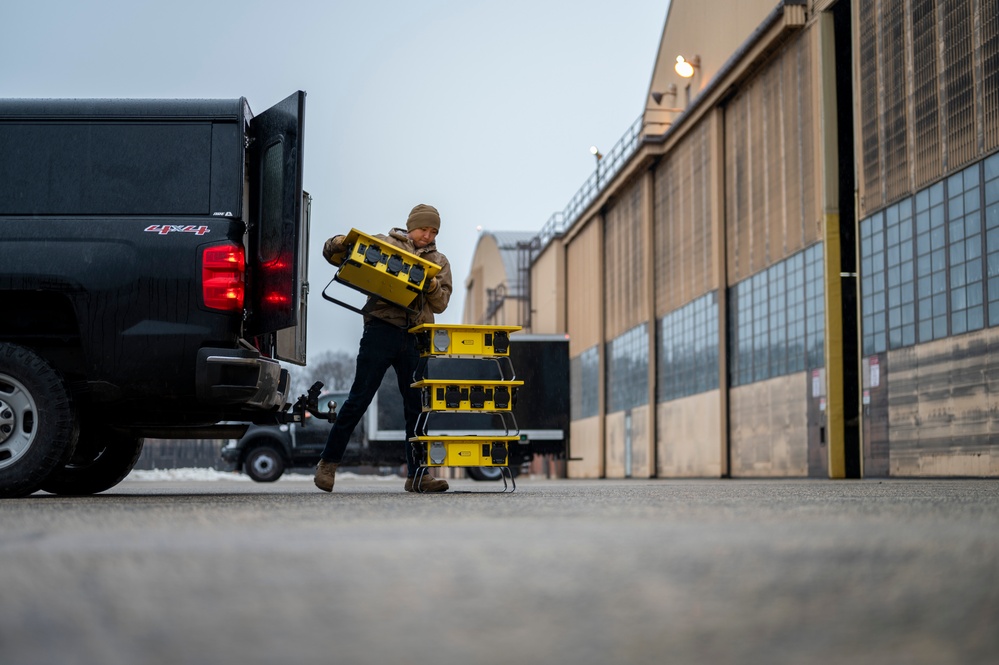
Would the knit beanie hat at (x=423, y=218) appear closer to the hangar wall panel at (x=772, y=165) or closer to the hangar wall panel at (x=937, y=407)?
the hangar wall panel at (x=937, y=407)

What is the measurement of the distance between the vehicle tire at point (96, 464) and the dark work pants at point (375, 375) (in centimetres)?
169

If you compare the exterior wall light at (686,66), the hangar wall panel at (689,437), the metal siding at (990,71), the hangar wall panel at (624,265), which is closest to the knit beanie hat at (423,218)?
the metal siding at (990,71)

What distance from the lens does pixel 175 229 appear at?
752 cm

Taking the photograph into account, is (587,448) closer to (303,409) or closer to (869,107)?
(869,107)

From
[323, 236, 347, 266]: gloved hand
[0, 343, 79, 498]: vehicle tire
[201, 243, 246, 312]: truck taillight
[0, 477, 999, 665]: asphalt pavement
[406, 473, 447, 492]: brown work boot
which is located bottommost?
[0, 477, 999, 665]: asphalt pavement

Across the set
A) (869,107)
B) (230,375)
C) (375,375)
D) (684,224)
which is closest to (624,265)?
(684,224)

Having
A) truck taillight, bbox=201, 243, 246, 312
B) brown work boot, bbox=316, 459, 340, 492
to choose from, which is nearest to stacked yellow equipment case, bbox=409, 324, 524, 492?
brown work boot, bbox=316, 459, 340, 492

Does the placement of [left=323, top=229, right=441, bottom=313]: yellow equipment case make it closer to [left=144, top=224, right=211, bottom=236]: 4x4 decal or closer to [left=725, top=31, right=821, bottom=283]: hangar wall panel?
[left=144, top=224, right=211, bottom=236]: 4x4 decal

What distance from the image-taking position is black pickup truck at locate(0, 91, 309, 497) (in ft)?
24.3

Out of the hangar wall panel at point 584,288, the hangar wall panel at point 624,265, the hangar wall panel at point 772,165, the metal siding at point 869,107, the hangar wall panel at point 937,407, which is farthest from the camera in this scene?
the hangar wall panel at point 584,288

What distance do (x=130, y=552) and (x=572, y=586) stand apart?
136 centimetres

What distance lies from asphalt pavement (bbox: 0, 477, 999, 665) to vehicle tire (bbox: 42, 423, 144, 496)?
197 inches

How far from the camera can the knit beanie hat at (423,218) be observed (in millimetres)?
8961

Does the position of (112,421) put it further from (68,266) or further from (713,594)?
(713,594)
